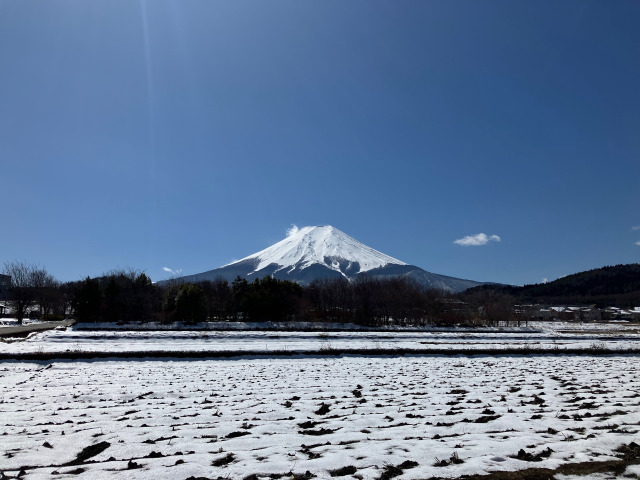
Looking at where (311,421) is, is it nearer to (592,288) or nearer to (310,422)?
(310,422)

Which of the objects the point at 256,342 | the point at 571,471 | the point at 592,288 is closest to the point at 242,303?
the point at 256,342

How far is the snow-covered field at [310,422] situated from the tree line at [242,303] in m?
33.0

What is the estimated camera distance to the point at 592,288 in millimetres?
159625

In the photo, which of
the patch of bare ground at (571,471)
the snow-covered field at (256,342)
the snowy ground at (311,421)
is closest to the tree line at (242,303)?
the snow-covered field at (256,342)

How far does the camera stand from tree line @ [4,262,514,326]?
46.8 m

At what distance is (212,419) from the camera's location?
340 inches

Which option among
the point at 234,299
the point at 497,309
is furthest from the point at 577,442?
the point at 497,309

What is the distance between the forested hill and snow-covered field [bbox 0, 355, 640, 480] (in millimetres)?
140553

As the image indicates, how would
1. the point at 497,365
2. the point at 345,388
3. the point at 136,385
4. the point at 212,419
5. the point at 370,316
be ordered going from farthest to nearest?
the point at 370,316
the point at 497,365
the point at 136,385
the point at 345,388
the point at 212,419

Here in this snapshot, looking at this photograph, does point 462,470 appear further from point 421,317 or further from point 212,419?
point 421,317

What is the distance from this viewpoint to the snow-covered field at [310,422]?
5.64 metres

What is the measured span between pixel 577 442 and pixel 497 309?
67.1 meters

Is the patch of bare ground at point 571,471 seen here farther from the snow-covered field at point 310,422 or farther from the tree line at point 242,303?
the tree line at point 242,303

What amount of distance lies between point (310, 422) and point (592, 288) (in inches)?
7558
